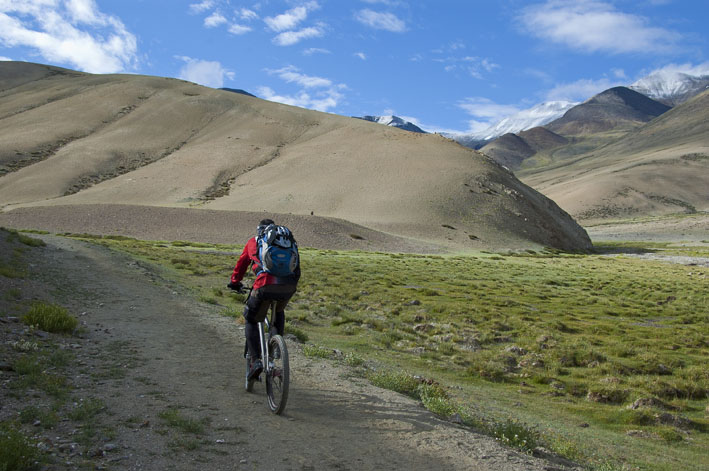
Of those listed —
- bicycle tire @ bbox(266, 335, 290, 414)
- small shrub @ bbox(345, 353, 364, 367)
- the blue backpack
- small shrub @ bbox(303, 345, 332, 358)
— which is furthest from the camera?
small shrub @ bbox(303, 345, 332, 358)

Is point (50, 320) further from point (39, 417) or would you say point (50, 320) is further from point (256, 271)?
point (256, 271)

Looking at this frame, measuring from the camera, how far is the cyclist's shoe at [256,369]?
7.31 metres

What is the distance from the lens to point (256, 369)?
7.33 metres

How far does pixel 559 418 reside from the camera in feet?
34.3

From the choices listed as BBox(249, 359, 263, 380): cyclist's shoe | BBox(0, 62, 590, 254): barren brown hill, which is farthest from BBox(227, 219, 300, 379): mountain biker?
BBox(0, 62, 590, 254): barren brown hill

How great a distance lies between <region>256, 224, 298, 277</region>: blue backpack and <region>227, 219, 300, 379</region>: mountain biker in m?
0.09

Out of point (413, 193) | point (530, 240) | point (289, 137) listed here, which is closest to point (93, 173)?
point (289, 137)

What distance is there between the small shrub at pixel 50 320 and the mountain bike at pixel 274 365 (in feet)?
15.9

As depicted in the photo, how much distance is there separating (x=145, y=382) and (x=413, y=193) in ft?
248

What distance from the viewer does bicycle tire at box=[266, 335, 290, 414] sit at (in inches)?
261

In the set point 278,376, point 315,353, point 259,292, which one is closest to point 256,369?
point 278,376

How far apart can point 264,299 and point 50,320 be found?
567 centimetres

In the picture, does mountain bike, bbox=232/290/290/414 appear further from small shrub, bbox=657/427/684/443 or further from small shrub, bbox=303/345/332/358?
small shrub, bbox=657/427/684/443

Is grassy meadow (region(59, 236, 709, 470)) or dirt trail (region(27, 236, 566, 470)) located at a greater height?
dirt trail (region(27, 236, 566, 470))
